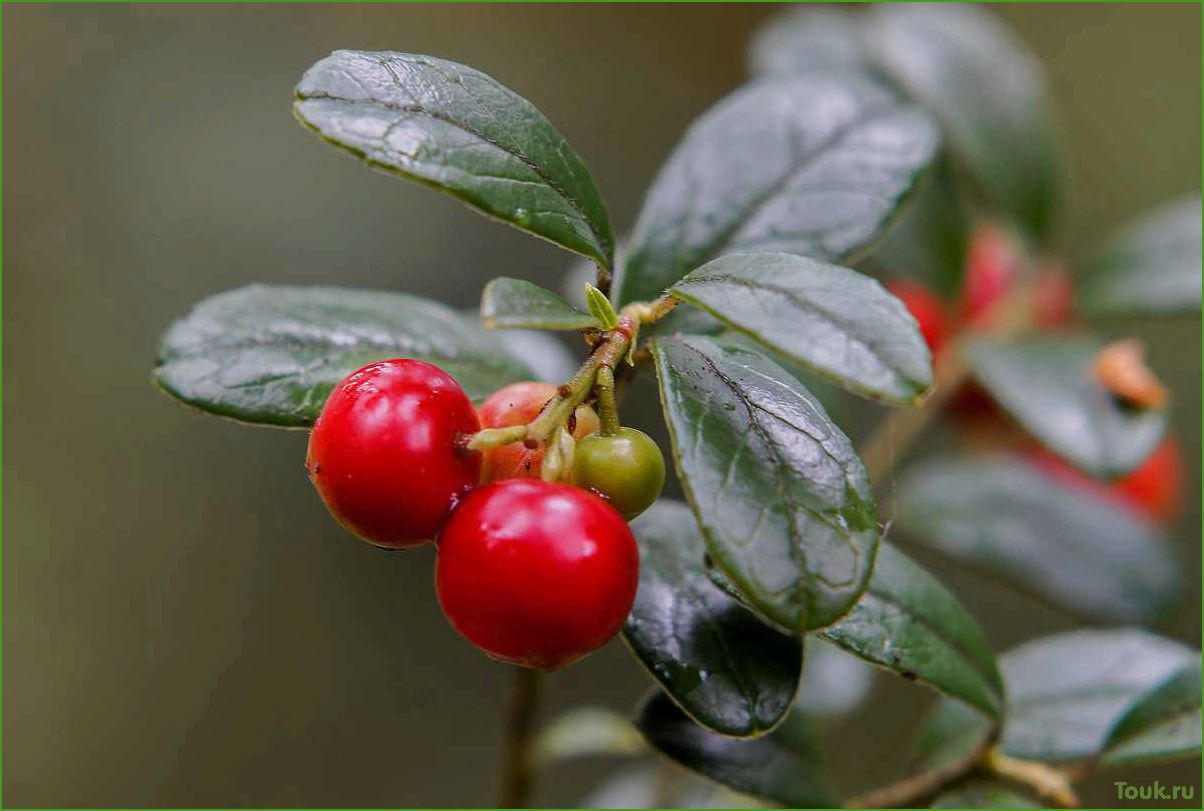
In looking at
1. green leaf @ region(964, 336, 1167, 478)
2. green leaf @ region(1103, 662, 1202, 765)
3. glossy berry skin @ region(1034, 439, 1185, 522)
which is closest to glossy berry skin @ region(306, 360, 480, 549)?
green leaf @ region(1103, 662, 1202, 765)

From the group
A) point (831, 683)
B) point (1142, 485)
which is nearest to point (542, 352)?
point (831, 683)

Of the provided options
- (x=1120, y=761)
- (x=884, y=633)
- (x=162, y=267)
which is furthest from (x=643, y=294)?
(x=162, y=267)

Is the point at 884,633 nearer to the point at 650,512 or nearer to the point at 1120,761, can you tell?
the point at 650,512

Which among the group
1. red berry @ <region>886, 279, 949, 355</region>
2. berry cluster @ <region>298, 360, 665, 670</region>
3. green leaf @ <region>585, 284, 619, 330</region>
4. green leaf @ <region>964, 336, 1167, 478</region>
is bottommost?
red berry @ <region>886, 279, 949, 355</region>

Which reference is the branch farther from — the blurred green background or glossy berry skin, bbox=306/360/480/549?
the blurred green background

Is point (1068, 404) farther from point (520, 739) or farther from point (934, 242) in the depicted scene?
point (520, 739)

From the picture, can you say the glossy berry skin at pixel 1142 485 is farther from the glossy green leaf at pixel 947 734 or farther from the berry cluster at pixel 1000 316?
the glossy green leaf at pixel 947 734
